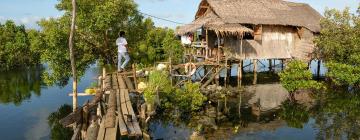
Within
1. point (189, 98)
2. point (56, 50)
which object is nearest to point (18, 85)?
point (56, 50)

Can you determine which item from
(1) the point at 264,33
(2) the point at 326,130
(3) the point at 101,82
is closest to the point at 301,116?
(2) the point at 326,130

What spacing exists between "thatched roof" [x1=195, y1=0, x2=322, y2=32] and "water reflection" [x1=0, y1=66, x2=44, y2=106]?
44.7 ft

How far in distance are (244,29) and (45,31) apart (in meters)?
11.6

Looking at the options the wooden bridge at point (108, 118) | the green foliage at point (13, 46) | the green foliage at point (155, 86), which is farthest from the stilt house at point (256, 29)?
the green foliage at point (13, 46)

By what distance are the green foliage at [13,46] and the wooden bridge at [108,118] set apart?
2698 centimetres

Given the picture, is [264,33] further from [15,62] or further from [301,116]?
[15,62]

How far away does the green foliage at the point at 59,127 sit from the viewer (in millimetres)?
16734

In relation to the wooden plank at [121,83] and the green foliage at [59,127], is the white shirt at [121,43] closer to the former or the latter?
the wooden plank at [121,83]

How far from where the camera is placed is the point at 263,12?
25.8 meters

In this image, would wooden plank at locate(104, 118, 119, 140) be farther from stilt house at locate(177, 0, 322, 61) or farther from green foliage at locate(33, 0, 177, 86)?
stilt house at locate(177, 0, 322, 61)

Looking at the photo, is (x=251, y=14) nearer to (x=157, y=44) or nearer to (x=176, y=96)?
(x=176, y=96)

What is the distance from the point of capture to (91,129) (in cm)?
978

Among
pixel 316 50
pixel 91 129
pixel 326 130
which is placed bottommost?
pixel 326 130

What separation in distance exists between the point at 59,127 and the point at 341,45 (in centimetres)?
1749
